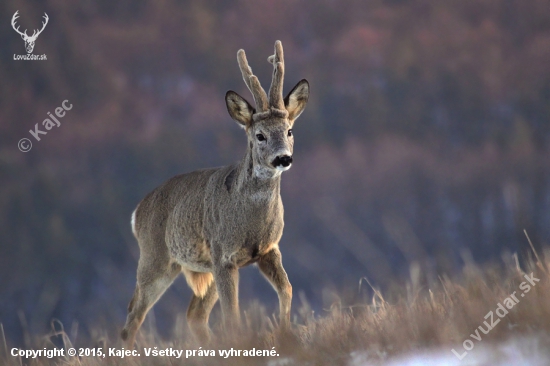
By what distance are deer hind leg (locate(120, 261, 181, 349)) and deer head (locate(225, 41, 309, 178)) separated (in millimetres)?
2411

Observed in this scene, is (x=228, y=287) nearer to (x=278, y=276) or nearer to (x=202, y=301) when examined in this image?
(x=278, y=276)

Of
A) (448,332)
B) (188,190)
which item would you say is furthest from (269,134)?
(448,332)

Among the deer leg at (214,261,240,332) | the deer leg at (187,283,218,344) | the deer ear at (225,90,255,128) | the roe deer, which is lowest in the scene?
the deer leg at (187,283,218,344)

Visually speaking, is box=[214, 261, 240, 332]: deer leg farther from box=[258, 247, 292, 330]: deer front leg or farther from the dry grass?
the dry grass

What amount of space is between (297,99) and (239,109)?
717mm

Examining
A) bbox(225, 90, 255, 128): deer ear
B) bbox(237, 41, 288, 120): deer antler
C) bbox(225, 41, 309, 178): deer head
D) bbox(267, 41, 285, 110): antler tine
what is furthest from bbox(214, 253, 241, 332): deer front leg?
bbox(267, 41, 285, 110): antler tine

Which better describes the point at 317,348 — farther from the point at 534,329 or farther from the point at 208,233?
the point at 208,233

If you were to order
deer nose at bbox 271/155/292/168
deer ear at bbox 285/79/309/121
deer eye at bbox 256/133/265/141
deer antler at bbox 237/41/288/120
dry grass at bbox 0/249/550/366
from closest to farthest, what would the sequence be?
dry grass at bbox 0/249/550/366 < deer nose at bbox 271/155/292/168 < deer eye at bbox 256/133/265/141 < deer antler at bbox 237/41/288/120 < deer ear at bbox 285/79/309/121

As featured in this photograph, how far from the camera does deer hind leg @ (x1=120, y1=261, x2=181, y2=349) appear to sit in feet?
31.8

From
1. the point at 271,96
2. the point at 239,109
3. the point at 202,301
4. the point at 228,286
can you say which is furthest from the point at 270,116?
the point at 202,301

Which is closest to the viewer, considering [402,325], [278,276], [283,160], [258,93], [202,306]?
[402,325]

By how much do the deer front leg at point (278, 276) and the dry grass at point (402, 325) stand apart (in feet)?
2.52

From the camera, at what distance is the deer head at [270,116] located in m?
7.75

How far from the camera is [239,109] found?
8297 millimetres
